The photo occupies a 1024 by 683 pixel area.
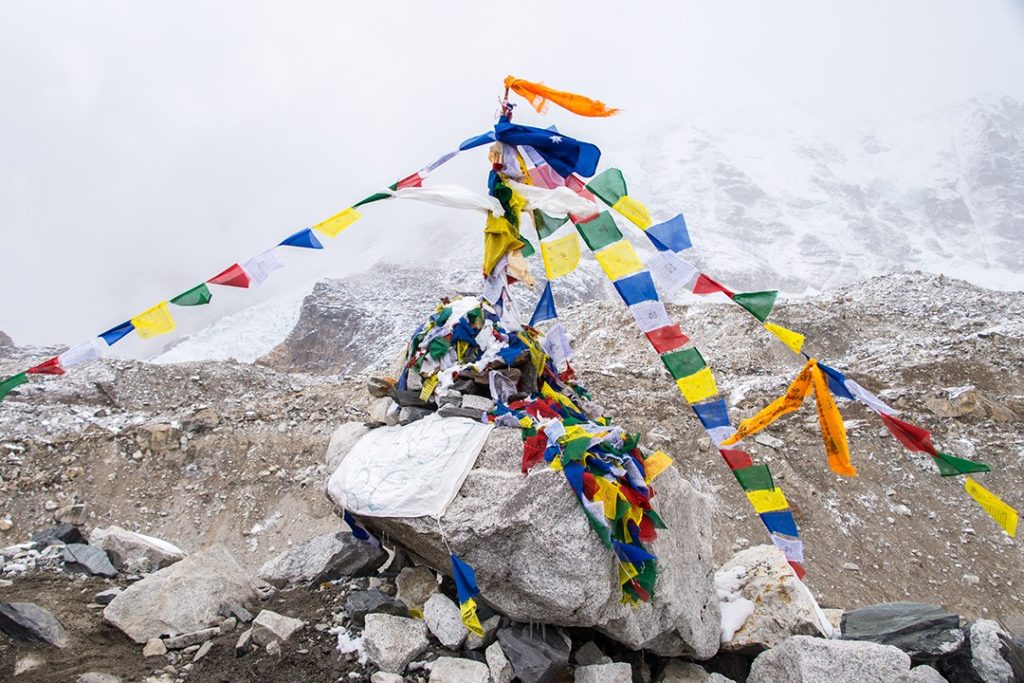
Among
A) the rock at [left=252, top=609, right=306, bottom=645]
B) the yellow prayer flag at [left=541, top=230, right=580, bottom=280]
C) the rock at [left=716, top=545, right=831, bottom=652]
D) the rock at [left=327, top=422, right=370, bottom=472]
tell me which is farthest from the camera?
the rock at [left=327, top=422, right=370, bottom=472]

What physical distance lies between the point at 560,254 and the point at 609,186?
0.75 metres

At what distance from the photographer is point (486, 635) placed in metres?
4.06

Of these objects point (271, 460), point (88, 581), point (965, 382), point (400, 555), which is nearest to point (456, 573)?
point (400, 555)

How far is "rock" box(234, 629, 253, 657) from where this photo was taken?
395 cm

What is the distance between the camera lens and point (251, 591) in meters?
4.91

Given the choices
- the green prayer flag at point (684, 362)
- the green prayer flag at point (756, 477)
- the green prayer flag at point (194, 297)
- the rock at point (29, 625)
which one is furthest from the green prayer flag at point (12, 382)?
the green prayer flag at point (756, 477)

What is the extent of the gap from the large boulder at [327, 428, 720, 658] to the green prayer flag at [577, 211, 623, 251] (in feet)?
5.34

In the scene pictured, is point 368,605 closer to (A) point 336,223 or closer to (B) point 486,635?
(B) point 486,635

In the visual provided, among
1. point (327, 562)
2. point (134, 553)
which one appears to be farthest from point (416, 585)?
point (134, 553)

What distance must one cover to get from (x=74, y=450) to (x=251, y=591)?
6.83 m

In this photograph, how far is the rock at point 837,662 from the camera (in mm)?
3816

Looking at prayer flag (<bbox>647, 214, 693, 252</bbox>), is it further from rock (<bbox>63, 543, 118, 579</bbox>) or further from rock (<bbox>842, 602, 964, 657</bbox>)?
rock (<bbox>63, 543, 118, 579</bbox>)

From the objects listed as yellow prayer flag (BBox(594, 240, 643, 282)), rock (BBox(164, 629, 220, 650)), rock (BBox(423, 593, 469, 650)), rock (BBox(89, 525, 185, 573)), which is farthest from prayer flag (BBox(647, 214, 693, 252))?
rock (BBox(89, 525, 185, 573))

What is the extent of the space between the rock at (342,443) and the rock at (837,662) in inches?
150
